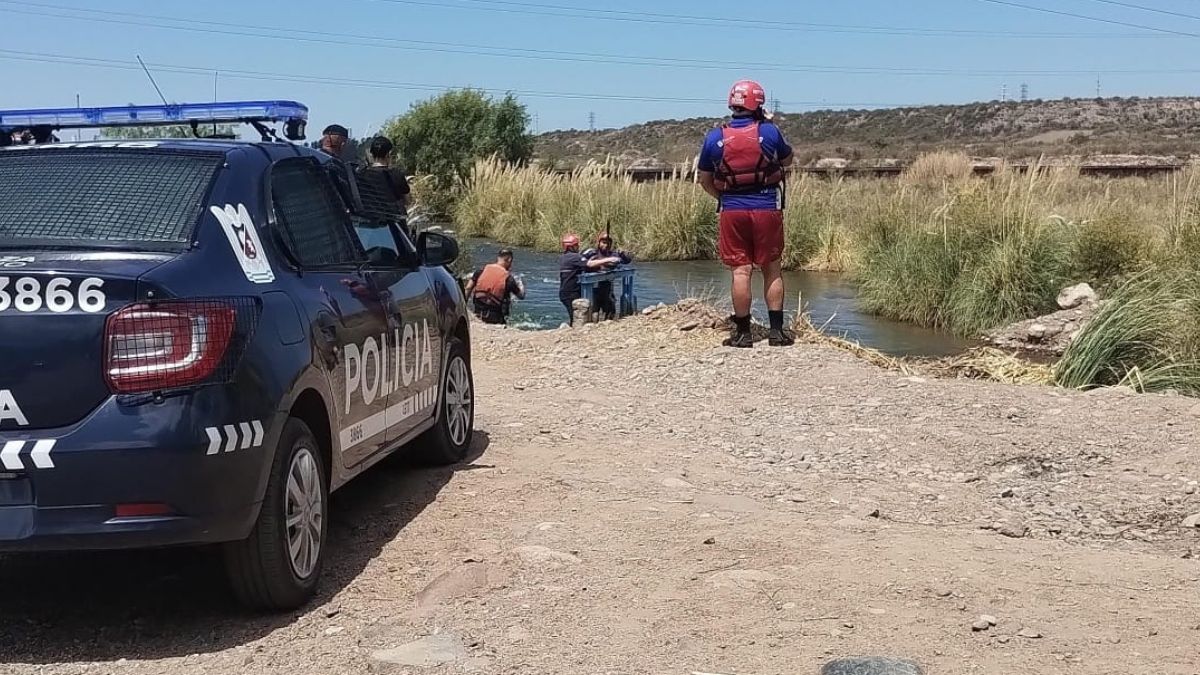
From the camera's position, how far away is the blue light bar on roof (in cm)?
717

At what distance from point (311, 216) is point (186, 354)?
1.44 meters

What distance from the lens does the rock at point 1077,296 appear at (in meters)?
14.5

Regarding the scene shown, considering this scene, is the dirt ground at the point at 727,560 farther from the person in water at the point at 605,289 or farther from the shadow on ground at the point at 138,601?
the person in water at the point at 605,289

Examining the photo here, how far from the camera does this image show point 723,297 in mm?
17156

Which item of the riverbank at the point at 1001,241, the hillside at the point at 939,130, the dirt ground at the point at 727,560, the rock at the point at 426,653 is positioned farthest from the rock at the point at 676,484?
the hillside at the point at 939,130

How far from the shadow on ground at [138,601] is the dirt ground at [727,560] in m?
0.01

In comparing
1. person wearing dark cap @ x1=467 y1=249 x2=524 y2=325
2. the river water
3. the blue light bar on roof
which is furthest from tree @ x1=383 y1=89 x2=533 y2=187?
the blue light bar on roof

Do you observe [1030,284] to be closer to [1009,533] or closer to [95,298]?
[1009,533]

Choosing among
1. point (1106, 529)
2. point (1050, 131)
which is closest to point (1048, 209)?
point (1106, 529)

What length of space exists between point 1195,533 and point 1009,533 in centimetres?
77

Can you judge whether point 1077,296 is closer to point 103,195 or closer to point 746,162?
point 746,162

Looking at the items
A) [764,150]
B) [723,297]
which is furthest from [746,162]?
[723,297]

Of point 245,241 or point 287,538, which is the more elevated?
point 245,241

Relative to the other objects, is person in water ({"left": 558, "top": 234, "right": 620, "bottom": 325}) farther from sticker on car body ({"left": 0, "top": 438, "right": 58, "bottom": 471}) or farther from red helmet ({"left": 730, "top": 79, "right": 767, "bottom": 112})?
sticker on car body ({"left": 0, "top": 438, "right": 58, "bottom": 471})
